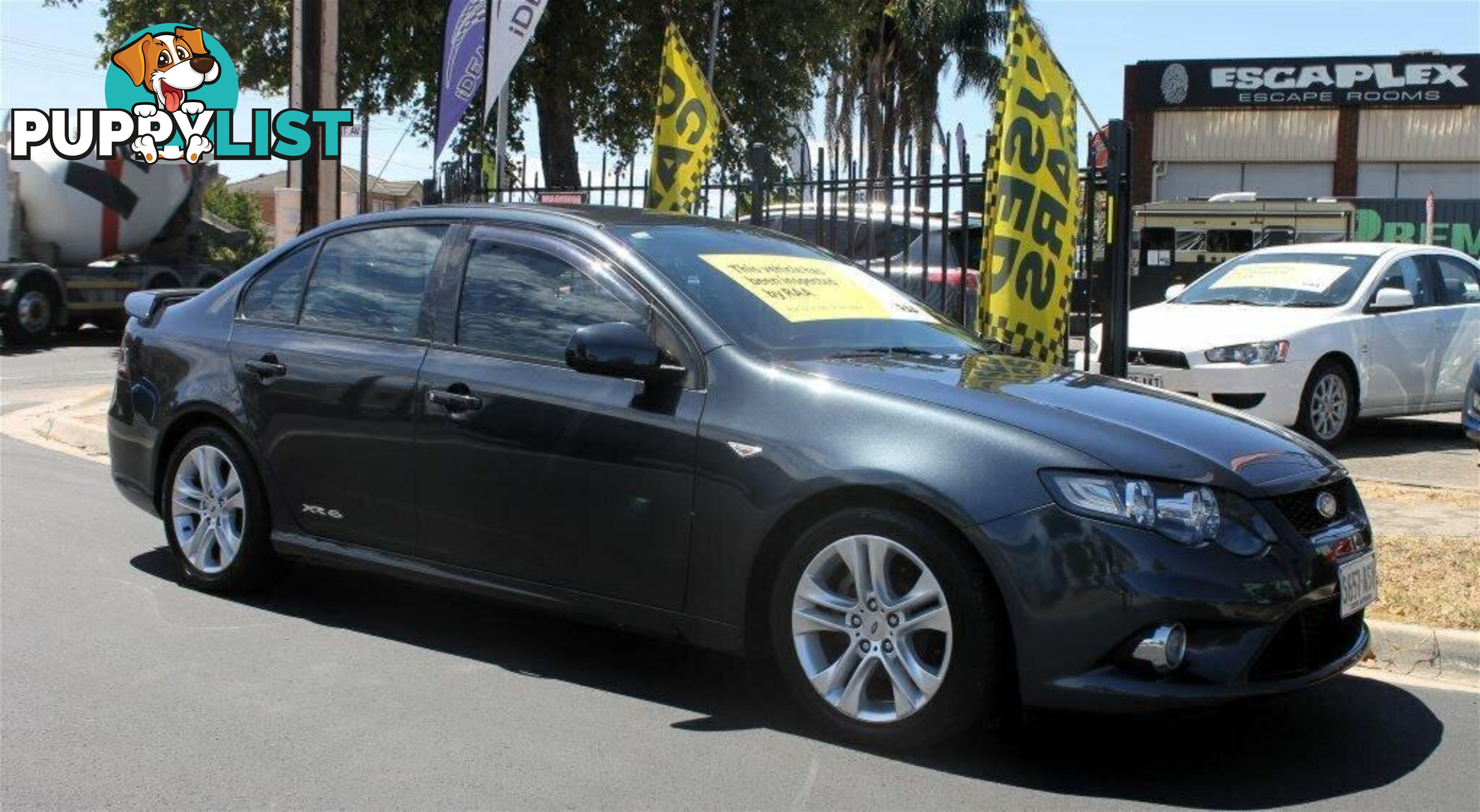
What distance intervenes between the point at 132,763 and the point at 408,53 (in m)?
21.8

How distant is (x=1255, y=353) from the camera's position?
1017 centimetres

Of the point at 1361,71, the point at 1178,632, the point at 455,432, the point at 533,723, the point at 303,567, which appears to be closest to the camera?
the point at 1178,632

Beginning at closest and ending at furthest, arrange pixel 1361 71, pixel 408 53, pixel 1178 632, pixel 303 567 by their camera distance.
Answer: pixel 1178 632 < pixel 303 567 < pixel 408 53 < pixel 1361 71

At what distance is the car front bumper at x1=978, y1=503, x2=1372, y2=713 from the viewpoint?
12.9 ft

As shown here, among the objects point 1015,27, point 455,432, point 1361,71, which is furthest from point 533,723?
point 1361,71

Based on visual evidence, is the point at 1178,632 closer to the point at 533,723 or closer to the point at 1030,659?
the point at 1030,659

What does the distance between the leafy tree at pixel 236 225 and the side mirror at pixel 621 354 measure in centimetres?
1223

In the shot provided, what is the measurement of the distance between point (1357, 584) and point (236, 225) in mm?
49113

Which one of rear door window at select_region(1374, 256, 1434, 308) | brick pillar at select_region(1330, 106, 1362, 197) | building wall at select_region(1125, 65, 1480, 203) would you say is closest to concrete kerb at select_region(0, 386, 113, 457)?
rear door window at select_region(1374, 256, 1434, 308)

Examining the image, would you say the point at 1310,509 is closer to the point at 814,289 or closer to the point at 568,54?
the point at 814,289

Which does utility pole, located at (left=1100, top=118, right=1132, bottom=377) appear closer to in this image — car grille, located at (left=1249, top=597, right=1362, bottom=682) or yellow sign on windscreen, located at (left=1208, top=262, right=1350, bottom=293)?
yellow sign on windscreen, located at (left=1208, top=262, right=1350, bottom=293)

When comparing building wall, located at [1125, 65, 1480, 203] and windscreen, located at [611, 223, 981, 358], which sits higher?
building wall, located at [1125, 65, 1480, 203]

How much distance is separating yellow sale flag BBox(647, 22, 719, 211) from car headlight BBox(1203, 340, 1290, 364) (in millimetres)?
4031

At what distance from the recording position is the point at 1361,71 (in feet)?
129
